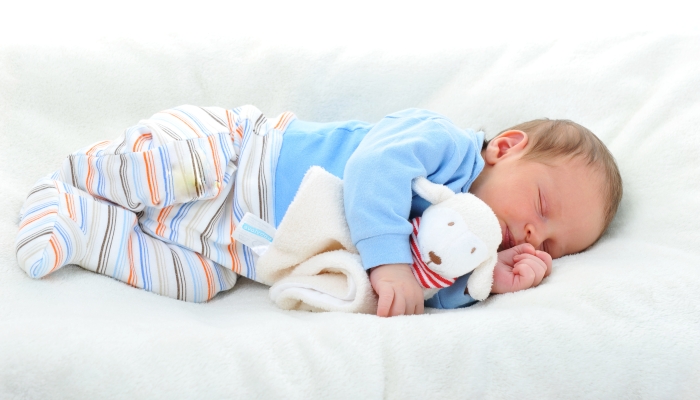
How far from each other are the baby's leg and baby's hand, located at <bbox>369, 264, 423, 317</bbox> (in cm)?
34

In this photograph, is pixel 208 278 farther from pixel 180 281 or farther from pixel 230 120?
pixel 230 120

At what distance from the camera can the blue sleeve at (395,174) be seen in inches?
40.0

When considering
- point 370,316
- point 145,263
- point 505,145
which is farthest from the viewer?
point 505,145

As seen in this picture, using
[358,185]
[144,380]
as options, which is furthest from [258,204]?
[144,380]

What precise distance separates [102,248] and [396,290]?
1.62 feet

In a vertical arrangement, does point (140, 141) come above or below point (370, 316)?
above

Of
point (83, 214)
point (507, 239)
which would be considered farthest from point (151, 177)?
point (507, 239)

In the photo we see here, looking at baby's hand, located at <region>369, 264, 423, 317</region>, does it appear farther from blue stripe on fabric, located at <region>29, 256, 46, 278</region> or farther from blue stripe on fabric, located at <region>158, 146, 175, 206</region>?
blue stripe on fabric, located at <region>29, 256, 46, 278</region>

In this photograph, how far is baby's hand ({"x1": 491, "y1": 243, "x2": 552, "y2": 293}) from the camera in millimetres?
1044

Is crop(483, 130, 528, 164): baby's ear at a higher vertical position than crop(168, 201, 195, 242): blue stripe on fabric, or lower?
higher

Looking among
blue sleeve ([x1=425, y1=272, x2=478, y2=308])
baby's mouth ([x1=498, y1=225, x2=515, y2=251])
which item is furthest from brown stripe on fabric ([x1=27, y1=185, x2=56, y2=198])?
baby's mouth ([x1=498, y1=225, x2=515, y2=251])

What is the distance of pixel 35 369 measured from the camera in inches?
28.5

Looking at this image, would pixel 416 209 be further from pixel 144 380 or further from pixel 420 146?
pixel 144 380

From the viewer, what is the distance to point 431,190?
1071 millimetres
